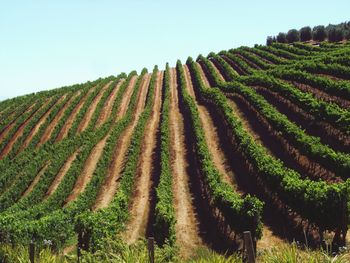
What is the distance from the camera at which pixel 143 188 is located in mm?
47156

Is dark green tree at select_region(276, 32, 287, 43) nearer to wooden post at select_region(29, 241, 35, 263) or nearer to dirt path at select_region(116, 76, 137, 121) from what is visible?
dirt path at select_region(116, 76, 137, 121)

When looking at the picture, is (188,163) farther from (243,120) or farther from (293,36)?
(293,36)

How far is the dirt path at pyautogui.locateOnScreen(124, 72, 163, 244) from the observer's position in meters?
37.7

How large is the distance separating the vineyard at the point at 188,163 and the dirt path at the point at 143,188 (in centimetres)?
15

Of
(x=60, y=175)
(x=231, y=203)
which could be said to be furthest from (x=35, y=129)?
(x=231, y=203)

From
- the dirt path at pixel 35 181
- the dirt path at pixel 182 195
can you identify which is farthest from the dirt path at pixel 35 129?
the dirt path at pixel 182 195

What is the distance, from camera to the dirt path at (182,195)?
115 ft

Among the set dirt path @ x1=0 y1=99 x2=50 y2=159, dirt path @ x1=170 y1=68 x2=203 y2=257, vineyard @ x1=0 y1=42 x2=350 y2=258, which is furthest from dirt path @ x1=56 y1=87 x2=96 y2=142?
dirt path @ x1=170 y1=68 x2=203 y2=257

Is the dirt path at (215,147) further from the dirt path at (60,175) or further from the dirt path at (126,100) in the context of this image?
the dirt path at (60,175)

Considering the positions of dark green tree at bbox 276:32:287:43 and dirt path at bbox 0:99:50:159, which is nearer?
dirt path at bbox 0:99:50:159

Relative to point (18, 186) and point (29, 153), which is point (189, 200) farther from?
point (29, 153)

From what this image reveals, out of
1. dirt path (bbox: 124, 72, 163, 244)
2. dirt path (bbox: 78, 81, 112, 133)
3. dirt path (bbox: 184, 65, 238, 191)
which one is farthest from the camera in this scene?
dirt path (bbox: 78, 81, 112, 133)

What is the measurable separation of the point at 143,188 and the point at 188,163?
8.11 m

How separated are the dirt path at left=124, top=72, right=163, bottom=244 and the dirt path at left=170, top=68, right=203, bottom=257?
114 inches
